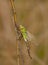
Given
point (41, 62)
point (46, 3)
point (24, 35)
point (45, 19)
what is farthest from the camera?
point (46, 3)

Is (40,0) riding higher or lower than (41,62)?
higher

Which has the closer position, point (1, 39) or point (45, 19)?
point (1, 39)

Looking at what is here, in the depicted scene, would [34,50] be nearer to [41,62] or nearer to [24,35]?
[41,62]

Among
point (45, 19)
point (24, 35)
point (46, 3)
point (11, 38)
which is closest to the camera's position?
point (24, 35)

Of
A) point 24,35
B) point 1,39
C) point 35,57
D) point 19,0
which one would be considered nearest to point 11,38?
point 1,39

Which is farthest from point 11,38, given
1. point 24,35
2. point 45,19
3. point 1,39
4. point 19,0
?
point 24,35

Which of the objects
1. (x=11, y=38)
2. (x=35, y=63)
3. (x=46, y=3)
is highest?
(x=46, y=3)

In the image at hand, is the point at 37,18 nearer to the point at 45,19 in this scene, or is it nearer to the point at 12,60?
the point at 45,19

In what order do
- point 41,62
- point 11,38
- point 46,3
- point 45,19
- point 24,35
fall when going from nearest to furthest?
point 24,35 < point 41,62 < point 11,38 < point 45,19 < point 46,3

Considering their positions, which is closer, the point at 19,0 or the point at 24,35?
the point at 24,35
